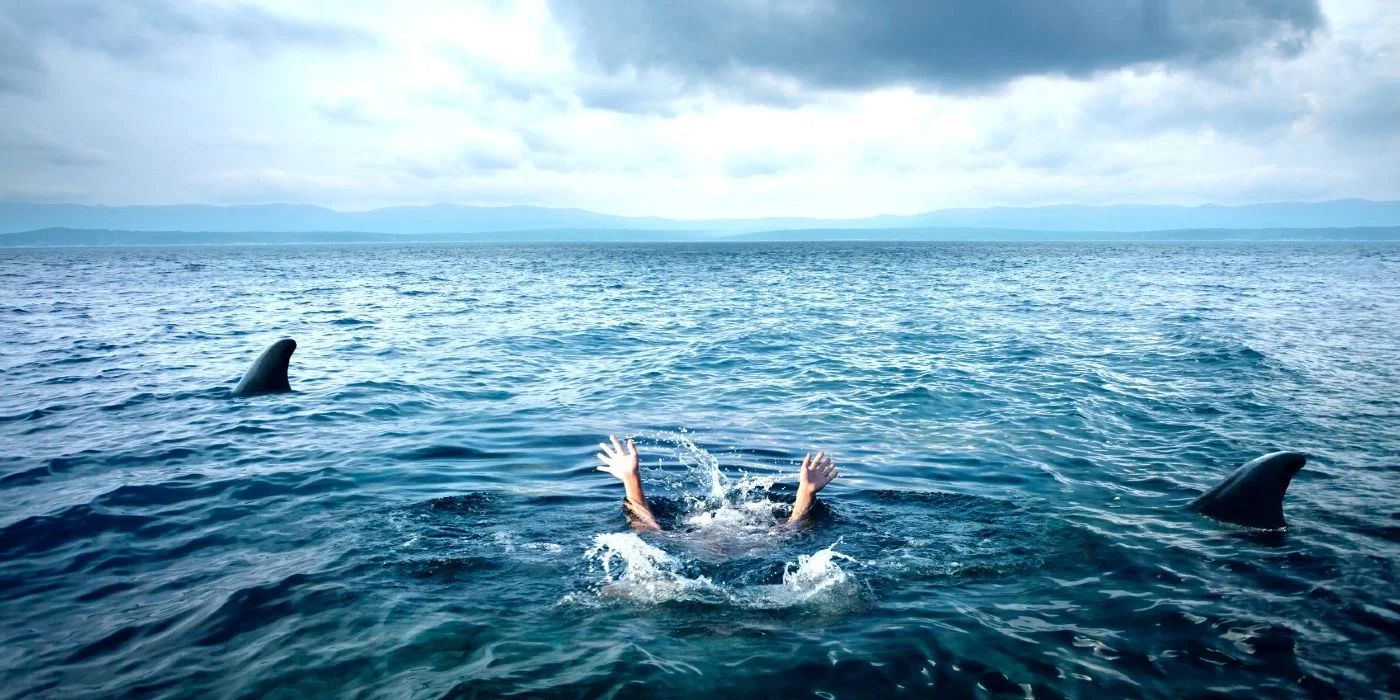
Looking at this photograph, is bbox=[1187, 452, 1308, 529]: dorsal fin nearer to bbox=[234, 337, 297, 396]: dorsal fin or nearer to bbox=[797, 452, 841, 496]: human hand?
bbox=[797, 452, 841, 496]: human hand

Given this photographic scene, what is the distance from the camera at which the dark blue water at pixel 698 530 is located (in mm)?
6402

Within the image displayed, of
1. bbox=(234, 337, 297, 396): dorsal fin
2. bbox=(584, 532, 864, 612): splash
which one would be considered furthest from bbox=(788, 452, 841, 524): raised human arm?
bbox=(234, 337, 297, 396): dorsal fin

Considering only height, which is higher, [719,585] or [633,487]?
[633,487]

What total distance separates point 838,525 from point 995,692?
3.72 metres

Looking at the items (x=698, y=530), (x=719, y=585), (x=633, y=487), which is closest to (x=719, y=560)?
(x=719, y=585)

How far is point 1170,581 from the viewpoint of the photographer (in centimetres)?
788

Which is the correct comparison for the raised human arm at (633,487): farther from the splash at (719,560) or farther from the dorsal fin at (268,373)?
the dorsal fin at (268,373)

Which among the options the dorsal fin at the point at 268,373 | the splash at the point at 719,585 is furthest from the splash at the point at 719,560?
the dorsal fin at the point at 268,373

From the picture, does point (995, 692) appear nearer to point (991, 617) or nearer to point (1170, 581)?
point (991, 617)

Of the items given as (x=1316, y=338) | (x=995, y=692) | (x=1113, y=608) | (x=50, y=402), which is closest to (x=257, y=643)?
(x=995, y=692)

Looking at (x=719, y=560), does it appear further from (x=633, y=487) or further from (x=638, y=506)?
(x=633, y=487)

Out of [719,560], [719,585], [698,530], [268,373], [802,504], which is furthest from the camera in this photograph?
[268,373]

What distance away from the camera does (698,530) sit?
31.4 feet

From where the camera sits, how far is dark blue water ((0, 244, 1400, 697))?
6.40 metres
